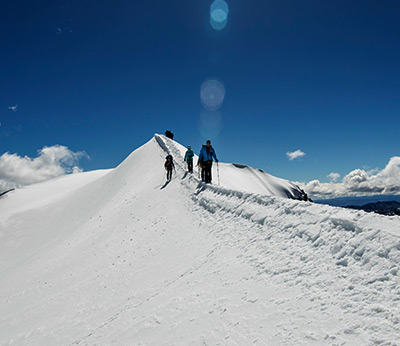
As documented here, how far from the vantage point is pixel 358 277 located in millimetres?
4195

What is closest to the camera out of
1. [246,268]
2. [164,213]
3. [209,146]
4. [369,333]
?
[369,333]

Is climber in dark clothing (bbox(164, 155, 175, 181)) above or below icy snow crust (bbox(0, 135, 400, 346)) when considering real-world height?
above

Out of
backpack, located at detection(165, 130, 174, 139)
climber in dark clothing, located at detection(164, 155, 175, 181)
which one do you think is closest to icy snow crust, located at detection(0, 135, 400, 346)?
climber in dark clothing, located at detection(164, 155, 175, 181)

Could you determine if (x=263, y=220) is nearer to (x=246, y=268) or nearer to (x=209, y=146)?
(x=246, y=268)

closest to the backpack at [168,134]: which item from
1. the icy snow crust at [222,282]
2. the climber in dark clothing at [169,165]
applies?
the climber in dark clothing at [169,165]

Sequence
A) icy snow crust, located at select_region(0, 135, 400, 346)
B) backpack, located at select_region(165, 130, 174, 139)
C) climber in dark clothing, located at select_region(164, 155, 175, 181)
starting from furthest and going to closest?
backpack, located at select_region(165, 130, 174, 139) → climber in dark clothing, located at select_region(164, 155, 175, 181) → icy snow crust, located at select_region(0, 135, 400, 346)

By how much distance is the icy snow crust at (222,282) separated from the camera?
376 centimetres

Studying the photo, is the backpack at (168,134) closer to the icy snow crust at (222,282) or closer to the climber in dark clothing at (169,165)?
the climber in dark clothing at (169,165)

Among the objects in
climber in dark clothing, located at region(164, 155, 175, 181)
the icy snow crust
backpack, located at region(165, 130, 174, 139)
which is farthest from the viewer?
backpack, located at region(165, 130, 174, 139)

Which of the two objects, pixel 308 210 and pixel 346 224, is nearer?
pixel 346 224

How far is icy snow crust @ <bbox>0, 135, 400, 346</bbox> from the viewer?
3762 mm

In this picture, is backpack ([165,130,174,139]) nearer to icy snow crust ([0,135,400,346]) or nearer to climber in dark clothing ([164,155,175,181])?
climber in dark clothing ([164,155,175,181])

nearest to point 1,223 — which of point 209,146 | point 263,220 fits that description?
point 209,146

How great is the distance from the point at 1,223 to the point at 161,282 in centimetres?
3173
